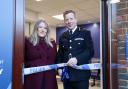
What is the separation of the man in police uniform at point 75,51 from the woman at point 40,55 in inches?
6.9

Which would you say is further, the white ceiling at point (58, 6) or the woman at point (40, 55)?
the white ceiling at point (58, 6)

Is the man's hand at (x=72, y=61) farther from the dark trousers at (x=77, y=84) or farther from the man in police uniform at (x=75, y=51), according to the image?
the dark trousers at (x=77, y=84)

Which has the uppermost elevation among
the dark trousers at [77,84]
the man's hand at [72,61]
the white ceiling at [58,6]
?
the white ceiling at [58,6]

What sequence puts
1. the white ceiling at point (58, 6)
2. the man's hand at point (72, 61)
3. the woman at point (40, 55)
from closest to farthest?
the woman at point (40, 55)
the man's hand at point (72, 61)
the white ceiling at point (58, 6)

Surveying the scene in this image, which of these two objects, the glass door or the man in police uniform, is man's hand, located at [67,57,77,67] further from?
the glass door

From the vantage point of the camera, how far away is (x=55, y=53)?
2246mm

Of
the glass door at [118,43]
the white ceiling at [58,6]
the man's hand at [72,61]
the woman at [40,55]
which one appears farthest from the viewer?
the white ceiling at [58,6]

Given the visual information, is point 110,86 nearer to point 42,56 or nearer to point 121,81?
point 121,81

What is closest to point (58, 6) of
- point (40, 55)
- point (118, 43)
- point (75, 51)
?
point (118, 43)

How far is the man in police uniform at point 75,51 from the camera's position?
7.45 feet

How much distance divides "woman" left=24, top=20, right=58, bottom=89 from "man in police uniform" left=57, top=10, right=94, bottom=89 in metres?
0.18

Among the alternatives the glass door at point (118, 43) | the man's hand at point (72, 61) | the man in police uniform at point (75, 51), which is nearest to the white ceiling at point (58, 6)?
the glass door at point (118, 43)

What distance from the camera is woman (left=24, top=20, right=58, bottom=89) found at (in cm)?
197

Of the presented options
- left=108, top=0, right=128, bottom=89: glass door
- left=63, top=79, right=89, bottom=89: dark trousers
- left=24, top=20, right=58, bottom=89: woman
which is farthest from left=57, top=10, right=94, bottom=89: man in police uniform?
left=108, top=0, right=128, bottom=89: glass door
